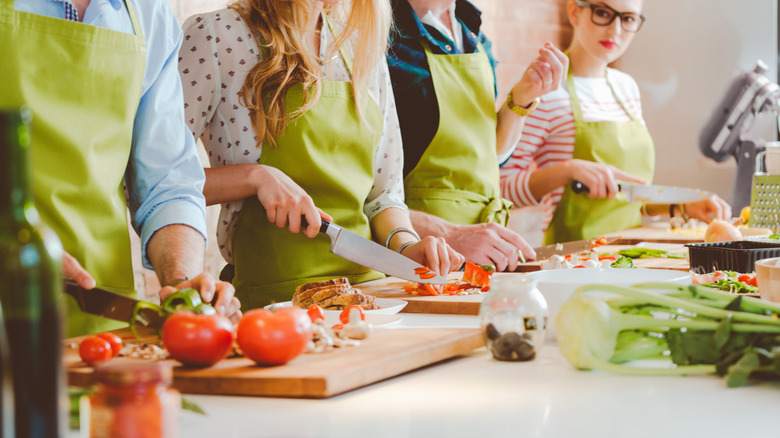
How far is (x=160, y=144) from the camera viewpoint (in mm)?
1555

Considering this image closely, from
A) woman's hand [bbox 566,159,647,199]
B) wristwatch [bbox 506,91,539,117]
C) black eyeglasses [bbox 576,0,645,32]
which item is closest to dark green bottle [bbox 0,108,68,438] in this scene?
wristwatch [bbox 506,91,539,117]

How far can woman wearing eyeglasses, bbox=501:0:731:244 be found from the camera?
3172mm

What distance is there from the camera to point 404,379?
3.36ft

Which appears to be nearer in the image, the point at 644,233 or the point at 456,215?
the point at 456,215

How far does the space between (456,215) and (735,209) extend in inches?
65.6

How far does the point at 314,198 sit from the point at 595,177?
1455mm

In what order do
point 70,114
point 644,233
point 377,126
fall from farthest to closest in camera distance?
point 644,233
point 377,126
point 70,114

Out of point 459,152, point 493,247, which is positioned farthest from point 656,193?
point 493,247

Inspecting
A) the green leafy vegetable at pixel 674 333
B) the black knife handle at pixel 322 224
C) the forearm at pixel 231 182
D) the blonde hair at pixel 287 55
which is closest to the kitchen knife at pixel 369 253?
the black knife handle at pixel 322 224

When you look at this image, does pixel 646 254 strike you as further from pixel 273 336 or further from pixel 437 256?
pixel 273 336

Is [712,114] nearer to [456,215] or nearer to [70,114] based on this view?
[456,215]

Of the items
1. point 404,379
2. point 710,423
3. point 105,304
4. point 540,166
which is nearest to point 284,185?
point 105,304

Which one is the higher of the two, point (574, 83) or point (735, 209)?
point (574, 83)

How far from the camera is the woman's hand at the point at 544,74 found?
8.23 feet
